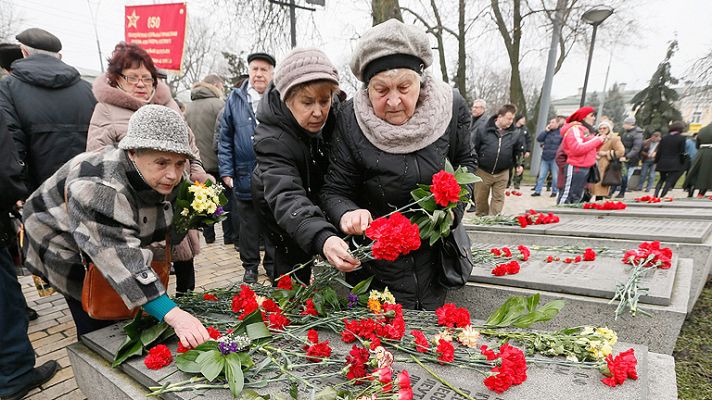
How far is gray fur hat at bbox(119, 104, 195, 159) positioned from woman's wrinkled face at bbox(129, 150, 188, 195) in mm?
54

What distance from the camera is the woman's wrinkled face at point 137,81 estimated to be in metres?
2.29

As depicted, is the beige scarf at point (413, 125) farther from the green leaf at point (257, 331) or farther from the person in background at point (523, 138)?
the person in background at point (523, 138)

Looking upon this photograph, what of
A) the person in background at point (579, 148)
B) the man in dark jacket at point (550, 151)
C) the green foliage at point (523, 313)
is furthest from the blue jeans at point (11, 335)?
the man in dark jacket at point (550, 151)

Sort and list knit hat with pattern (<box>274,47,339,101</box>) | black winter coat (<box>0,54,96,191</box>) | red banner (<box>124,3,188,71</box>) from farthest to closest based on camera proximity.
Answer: red banner (<box>124,3,188,71</box>) < black winter coat (<box>0,54,96,191</box>) < knit hat with pattern (<box>274,47,339,101</box>)

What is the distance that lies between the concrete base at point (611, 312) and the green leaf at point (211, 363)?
1543mm

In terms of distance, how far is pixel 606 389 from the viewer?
1.21 m

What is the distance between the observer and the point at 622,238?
9.77ft

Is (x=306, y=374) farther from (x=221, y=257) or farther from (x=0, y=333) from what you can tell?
(x=221, y=257)

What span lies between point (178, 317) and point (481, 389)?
111 cm

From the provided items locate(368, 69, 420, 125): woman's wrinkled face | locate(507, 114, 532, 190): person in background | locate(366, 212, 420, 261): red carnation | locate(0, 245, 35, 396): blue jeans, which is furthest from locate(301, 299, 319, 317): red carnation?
locate(507, 114, 532, 190): person in background

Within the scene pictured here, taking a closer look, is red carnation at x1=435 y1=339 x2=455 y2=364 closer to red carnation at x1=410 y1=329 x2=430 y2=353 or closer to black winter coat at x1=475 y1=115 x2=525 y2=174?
red carnation at x1=410 y1=329 x2=430 y2=353

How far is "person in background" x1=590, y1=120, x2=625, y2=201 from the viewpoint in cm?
662

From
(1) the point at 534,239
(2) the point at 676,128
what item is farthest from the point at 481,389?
(2) the point at 676,128

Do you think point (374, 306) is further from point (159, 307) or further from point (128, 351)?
point (128, 351)
